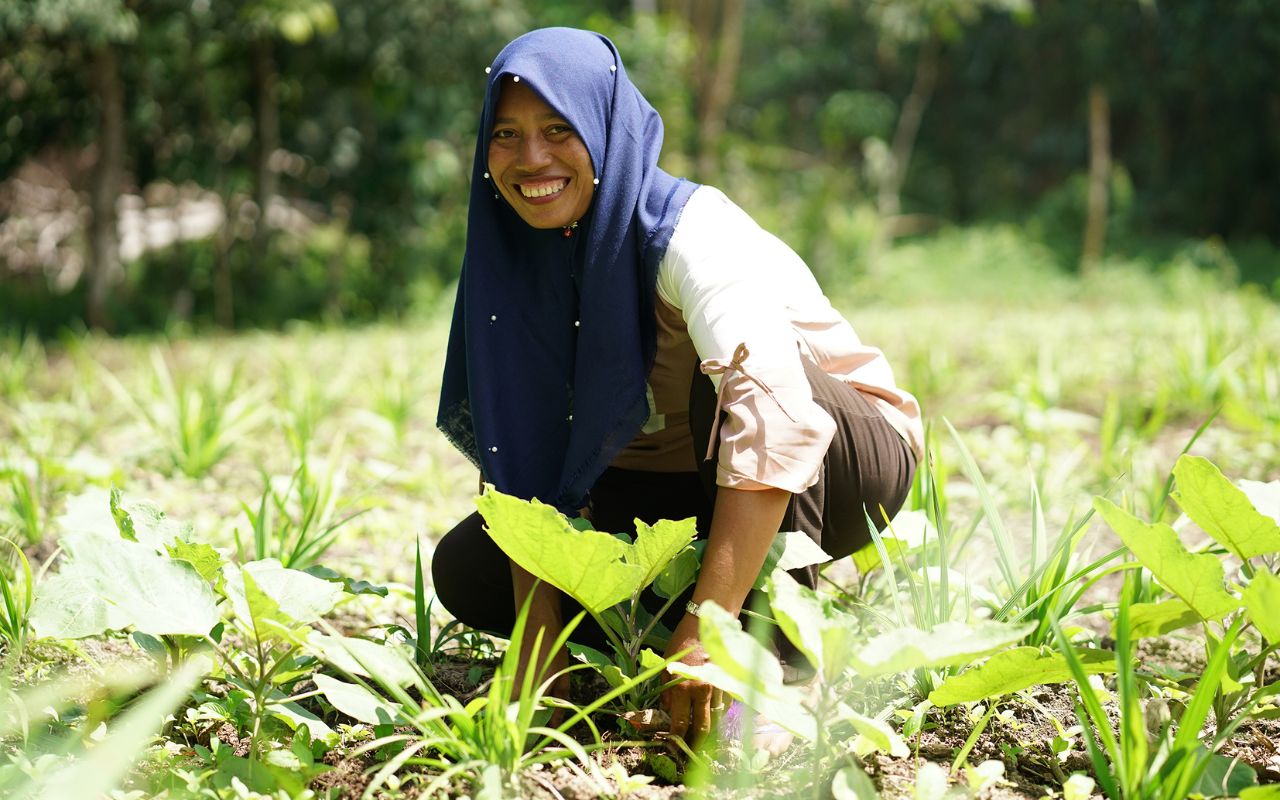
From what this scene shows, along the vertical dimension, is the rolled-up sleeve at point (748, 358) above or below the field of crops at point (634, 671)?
above

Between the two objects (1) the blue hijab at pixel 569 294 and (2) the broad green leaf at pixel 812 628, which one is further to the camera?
(1) the blue hijab at pixel 569 294

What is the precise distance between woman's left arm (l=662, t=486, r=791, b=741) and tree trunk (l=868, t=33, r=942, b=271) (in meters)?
9.20

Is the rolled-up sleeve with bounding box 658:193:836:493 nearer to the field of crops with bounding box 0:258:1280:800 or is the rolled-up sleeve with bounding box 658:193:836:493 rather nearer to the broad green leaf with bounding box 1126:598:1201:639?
the field of crops with bounding box 0:258:1280:800

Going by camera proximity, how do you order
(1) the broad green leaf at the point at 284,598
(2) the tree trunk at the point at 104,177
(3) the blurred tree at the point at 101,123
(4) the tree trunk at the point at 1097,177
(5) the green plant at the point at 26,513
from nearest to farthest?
(1) the broad green leaf at the point at 284,598 → (5) the green plant at the point at 26,513 → (3) the blurred tree at the point at 101,123 → (2) the tree trunk at the point at 104,177 → (4) the tree trunk at the point at 1097,177

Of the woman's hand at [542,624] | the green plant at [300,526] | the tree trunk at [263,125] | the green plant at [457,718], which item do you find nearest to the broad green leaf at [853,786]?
the green plant at [457,718]

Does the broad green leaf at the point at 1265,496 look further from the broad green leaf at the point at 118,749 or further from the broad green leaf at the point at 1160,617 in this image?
the broad green leaf at the point at 118,749

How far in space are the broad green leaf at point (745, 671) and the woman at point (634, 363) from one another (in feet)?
0.35

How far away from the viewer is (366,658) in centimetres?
140

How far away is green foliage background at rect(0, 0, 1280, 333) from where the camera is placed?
773 centimetres

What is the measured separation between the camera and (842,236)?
33.4ft

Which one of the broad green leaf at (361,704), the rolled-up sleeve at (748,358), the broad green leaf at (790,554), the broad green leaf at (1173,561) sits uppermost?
the rolled-up sleeve at (748,358)

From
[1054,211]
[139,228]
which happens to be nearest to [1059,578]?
[139,228]

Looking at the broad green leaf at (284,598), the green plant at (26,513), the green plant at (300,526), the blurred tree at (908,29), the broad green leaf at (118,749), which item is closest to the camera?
the broad green leaf at (118,749)

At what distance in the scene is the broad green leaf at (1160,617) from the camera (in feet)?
4.69
